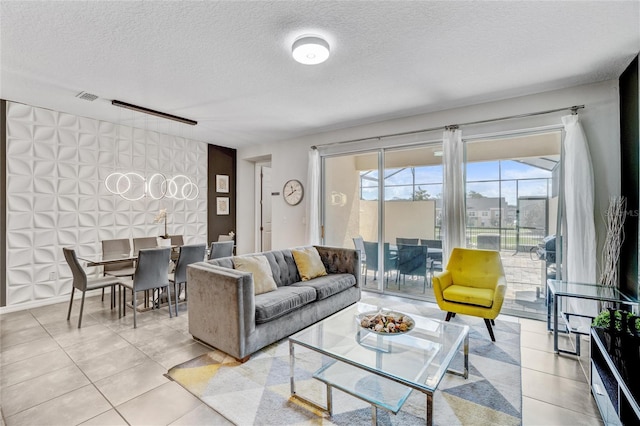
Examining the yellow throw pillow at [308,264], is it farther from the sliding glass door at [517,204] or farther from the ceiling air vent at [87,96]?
the ceiling air vent at [87,96]

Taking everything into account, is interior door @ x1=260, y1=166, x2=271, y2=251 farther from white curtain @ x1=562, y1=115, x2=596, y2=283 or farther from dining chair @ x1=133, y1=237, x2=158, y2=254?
white curtain @ x1=562, y1=115, x2=596, y2=283

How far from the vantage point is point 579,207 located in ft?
10.3

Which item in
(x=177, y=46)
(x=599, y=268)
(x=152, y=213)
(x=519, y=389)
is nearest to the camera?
(x=519, y=389)

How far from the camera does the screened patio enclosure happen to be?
3639 millimetres

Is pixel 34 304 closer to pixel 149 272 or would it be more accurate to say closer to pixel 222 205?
pixel 149 272

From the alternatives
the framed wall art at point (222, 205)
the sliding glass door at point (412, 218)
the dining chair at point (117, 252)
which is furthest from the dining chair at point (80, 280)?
the sliding glass door at point (412, 218)

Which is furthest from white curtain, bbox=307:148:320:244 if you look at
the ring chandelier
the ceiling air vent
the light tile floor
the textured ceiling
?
the ceiling air vent

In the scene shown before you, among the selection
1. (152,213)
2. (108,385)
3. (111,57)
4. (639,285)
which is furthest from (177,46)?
(639,285)

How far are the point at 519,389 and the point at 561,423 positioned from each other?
1.12ft

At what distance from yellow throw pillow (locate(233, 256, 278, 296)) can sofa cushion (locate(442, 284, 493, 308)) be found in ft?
6.13

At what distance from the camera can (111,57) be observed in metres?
2.67

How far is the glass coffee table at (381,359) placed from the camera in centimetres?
172

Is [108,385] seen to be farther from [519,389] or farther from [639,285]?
[639,285]

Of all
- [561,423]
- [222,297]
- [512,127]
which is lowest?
[561,423]
